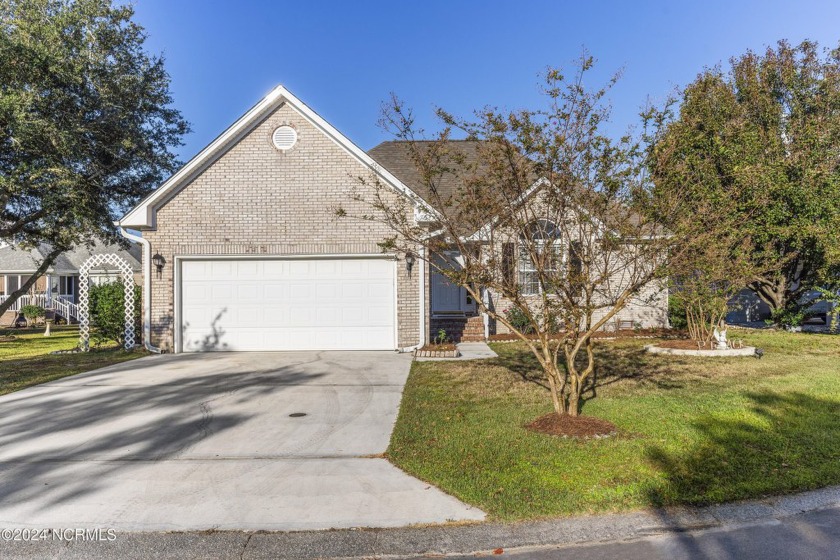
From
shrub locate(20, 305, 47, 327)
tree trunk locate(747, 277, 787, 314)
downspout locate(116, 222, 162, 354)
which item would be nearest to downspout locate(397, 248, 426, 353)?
downspout locate(116, 222, 162, 354)

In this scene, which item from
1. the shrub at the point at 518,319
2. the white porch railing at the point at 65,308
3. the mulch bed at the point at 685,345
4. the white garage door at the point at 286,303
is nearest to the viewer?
the mulch bed at the point at 685,345

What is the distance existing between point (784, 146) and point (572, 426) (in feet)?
47.8

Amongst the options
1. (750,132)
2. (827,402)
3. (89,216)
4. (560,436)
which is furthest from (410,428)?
(750,132)

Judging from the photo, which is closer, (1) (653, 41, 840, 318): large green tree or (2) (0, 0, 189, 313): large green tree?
(2) (0, 0, 189, 313): large green tree

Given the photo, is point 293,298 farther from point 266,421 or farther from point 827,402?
point 827,402

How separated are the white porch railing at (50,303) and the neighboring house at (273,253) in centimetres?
1653

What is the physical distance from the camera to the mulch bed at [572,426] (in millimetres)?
5939

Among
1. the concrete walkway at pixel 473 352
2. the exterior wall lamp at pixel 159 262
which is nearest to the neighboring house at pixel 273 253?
the exterior wall lamp at pixel 159 262

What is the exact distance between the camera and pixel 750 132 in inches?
615

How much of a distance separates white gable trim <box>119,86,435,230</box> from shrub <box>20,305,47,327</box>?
15808 mm

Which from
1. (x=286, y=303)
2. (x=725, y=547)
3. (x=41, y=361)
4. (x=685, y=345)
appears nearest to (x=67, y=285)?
(x=41, y=361)

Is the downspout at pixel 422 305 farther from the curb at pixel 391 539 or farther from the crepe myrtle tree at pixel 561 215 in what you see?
the curb at pixel 391 539

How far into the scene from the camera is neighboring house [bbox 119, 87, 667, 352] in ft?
42.2

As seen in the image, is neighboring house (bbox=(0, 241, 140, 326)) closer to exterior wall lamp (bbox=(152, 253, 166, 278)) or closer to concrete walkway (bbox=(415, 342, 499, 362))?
exterior wall lamp (bbox=(152, 253, 166, 278))
